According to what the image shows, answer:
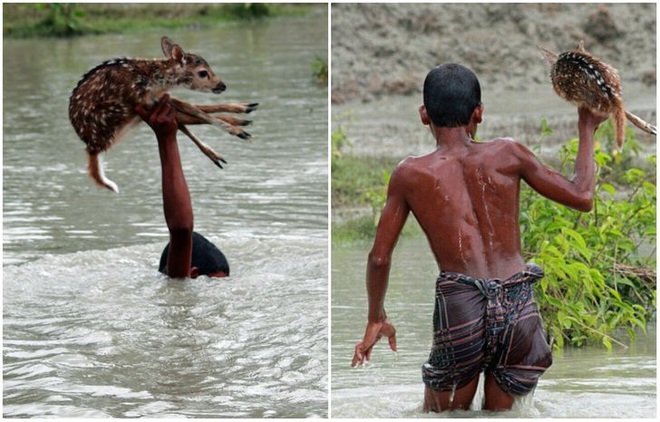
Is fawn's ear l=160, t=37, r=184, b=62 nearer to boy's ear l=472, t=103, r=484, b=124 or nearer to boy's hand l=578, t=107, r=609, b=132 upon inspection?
boy's ear l=472, t=103, r=484, b=124

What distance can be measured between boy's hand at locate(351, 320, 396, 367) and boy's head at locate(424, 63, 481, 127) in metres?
0.67

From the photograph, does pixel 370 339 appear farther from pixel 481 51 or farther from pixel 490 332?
pixel 481 51

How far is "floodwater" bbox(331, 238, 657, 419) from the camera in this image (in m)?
4.40

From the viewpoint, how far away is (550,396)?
4645 millimetres

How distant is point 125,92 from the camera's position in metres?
5.65

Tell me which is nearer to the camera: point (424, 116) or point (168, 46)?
point (424, 116)

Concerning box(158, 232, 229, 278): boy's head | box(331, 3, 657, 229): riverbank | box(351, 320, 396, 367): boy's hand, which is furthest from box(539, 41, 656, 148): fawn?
box(331, 3, 657, 229): riverbank

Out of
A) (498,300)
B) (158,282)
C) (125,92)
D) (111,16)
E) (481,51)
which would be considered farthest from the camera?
(111,16)

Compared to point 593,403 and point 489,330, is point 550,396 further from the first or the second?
point 489,330

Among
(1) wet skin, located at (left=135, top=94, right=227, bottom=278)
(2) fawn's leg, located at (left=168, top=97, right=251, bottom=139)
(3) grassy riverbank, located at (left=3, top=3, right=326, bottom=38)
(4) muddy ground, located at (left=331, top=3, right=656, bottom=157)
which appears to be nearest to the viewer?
(2) fawn's leg, located at (left=168, top=97, right=251, bottom=139)

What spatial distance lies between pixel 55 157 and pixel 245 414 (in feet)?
21.7

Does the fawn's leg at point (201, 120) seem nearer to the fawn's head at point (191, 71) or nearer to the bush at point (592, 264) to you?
the fawn's head at point (191, 71)

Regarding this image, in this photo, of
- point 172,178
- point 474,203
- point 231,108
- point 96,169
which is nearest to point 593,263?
point 231,108

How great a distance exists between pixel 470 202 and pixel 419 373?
51.5 inches
